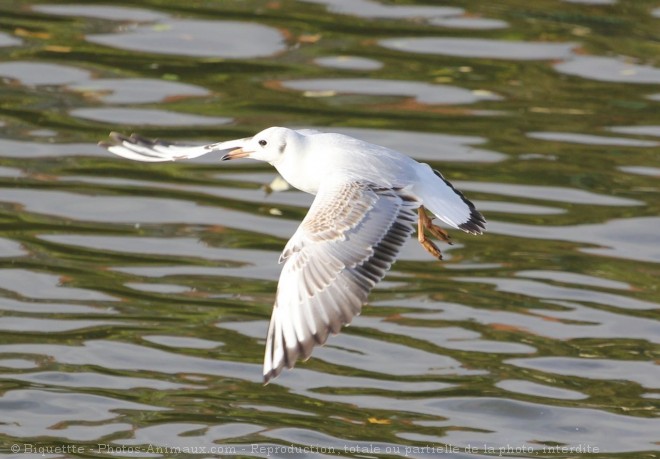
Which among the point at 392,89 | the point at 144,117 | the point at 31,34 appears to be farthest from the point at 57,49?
the point at 392,89

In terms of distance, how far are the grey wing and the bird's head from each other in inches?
20.8

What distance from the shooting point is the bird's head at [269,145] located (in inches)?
337

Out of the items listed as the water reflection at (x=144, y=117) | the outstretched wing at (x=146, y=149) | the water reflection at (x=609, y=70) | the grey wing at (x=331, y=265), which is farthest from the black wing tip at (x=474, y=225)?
the water reflection at (x=609, y=70)

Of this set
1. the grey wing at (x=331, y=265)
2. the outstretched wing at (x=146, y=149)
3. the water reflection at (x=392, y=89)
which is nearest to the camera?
the grey wing at (x=331, y=265)

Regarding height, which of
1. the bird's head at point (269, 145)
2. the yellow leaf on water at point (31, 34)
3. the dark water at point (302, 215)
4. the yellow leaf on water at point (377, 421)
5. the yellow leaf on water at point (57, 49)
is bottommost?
the yellow leaf on water at point (377, 421)

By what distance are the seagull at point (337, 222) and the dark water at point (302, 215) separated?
63.1 inches

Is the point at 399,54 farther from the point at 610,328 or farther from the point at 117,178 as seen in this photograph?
the point at 610,328

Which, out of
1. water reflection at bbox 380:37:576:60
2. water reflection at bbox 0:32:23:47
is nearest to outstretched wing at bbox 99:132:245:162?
water reflection at bbox 0:32:23:47

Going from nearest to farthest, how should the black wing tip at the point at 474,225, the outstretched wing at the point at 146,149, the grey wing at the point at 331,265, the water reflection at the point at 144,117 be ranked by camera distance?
the grey wing at the point at 331,265 → the black wing tip at the point at 474,225 → the outstretched wing at the point at 146,149 → the water reflection at the point at 144,117

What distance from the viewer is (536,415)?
987 cm

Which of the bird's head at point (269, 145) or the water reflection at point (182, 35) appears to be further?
the water reflection at point (182, 35)

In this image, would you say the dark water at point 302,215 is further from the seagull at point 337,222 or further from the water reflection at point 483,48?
the seagull at point 337,222

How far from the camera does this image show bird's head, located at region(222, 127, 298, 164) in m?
8.56

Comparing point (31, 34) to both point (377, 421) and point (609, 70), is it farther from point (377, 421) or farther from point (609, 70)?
point (377, 421)
